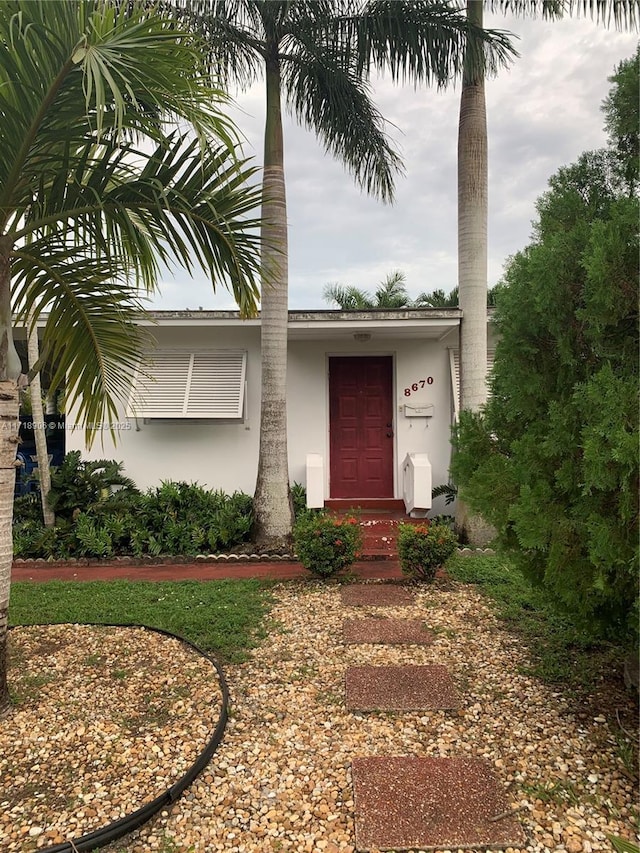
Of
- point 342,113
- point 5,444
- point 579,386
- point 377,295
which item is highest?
point 377,295

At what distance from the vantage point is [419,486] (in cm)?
712

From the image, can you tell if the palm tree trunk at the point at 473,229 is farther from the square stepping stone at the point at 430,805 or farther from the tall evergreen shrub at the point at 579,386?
the square stepping stone at the point at 430,805

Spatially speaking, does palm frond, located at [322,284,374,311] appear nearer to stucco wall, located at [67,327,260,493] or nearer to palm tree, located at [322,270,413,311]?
palm tree, located at [322,270,413,311]

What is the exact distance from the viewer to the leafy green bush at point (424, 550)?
5.21 meters

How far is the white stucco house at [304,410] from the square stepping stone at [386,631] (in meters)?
3.59

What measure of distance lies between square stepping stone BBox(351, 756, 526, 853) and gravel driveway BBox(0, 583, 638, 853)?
0.06 m

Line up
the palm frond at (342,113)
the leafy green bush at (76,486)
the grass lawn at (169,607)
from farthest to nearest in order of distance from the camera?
the leafy green bush at (76,486), the palm frond at (342,113), the grass lawn at (169,607)

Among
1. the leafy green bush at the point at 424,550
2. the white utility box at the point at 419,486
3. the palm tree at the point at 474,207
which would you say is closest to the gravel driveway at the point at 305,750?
the leafy green bush at the point at 424,550

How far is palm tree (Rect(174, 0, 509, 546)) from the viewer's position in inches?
239

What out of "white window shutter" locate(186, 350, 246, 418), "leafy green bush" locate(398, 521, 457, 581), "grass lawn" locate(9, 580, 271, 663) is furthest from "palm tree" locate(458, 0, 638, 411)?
"grass lawn" locate(9, 580, 271, 663)

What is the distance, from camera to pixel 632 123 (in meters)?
2.43

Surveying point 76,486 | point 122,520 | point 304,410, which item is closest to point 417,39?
point 304,410

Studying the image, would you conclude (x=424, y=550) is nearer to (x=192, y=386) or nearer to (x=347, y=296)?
(x=192, y=386)

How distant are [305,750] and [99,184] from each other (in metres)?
3.26
